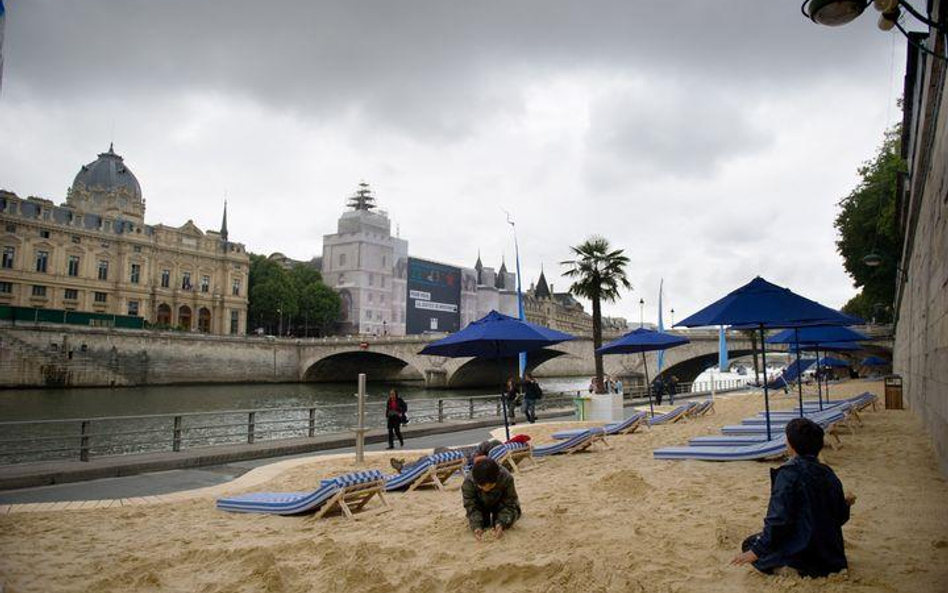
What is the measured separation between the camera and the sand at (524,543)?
4422mm

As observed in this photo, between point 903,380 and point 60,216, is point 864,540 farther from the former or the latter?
point 60,216

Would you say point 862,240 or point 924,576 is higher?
point 862,240

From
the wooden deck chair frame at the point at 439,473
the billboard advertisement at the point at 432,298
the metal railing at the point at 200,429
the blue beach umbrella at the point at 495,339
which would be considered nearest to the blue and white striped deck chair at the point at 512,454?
the wooden deck chair frame at the point at 439,473

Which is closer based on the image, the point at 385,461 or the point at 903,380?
the point at 385,461

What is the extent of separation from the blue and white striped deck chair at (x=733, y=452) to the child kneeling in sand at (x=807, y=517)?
4666mm

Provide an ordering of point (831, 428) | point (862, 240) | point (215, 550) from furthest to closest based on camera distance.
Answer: point (862, 240) < point (831, 428) < point (215, 550)

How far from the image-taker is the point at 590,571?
453cm

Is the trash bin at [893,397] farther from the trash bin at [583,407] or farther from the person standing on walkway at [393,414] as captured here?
the person standing on walkway at [393,414]

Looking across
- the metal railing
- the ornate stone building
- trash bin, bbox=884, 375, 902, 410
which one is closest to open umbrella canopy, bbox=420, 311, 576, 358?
the metal railing

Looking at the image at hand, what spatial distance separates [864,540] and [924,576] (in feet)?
→ 2.78

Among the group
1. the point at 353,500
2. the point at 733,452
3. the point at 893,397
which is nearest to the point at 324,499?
the point at 353,500

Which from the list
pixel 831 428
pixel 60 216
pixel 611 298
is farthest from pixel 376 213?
pixel 831 428

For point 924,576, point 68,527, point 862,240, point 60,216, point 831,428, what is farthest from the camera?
point 60,216

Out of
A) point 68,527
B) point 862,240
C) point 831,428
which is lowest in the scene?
point 68,527
